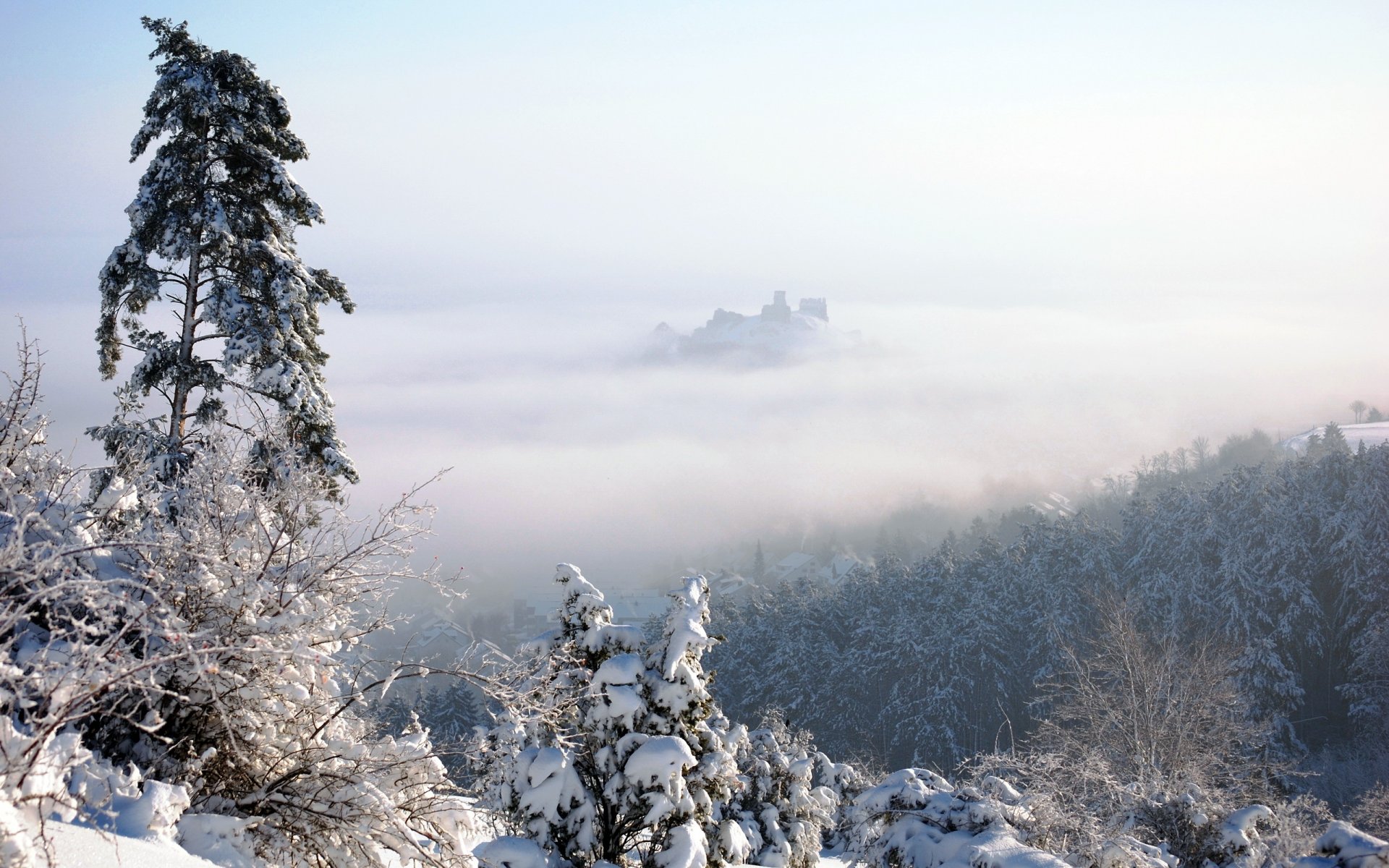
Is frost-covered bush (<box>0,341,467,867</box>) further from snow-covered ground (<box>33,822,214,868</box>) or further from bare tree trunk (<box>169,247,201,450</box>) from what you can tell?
bare tree trunk (<box>169,247,201,450</box>)

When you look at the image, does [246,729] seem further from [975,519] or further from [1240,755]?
[975,519]

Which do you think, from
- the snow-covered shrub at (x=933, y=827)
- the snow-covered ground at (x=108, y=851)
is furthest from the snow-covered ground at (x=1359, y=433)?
the snow-covered ground at (x=108, y=851)

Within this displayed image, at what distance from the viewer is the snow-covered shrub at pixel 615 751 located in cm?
1009

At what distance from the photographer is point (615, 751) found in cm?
1059

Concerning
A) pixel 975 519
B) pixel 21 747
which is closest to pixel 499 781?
pixel 21 747

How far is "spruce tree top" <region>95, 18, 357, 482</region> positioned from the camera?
1147 centimetres

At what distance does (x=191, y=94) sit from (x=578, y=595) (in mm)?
7823

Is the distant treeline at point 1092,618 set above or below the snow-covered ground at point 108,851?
below

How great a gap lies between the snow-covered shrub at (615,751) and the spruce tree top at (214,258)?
12.9 feet

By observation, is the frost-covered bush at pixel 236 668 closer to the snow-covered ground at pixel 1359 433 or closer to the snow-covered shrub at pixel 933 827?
the snow-covered shrub at pixel 933 827

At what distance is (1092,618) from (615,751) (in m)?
39.8

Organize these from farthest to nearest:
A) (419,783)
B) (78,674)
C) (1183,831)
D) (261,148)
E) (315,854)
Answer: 1. (1183,831)
2. (261,148)
3. (419,783)
4. (315,854)
5. (78,674)

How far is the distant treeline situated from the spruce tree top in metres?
27.9

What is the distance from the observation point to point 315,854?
5.66 metres
